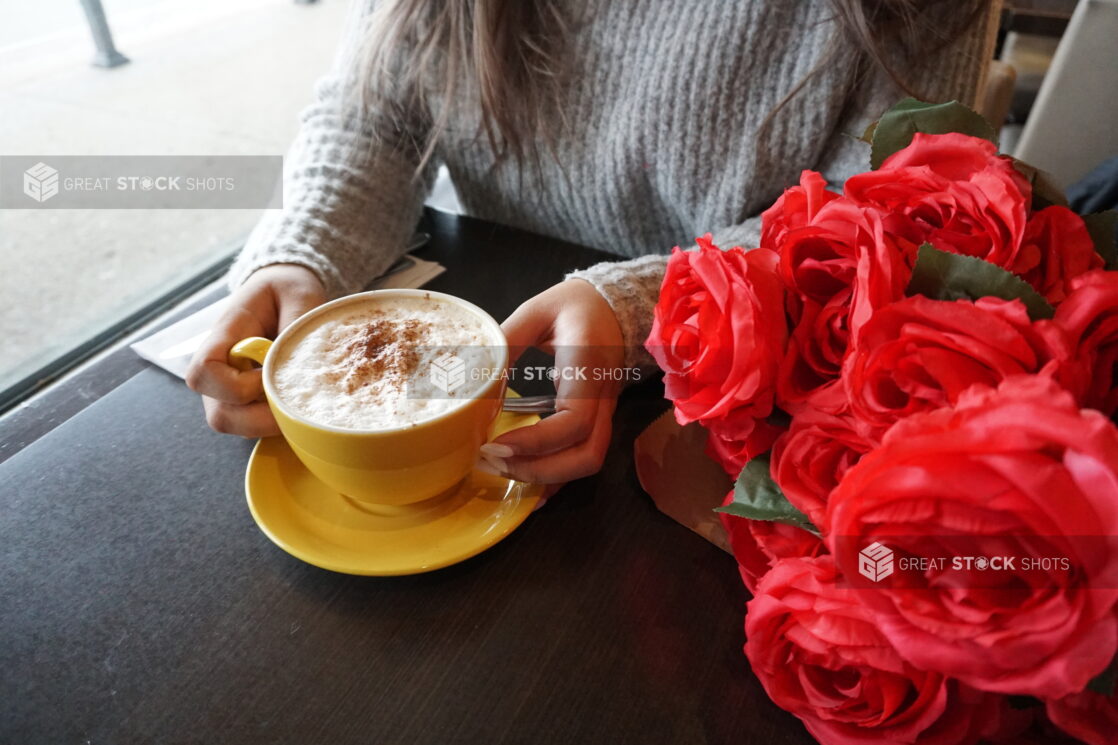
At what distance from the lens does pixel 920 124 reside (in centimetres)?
45

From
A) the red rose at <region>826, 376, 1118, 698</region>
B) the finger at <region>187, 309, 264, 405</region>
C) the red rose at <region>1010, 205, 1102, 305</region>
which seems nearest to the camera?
the red rose at <region>826, 376, 1118, 698</region>

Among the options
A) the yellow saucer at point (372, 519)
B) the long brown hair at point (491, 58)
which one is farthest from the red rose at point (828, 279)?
the long brown hair at point (491, 58)

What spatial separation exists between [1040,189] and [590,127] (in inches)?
21.3

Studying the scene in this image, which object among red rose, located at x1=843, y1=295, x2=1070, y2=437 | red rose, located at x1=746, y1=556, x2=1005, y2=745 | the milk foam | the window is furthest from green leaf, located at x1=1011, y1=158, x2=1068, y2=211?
the window

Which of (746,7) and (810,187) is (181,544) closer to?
(810,187)

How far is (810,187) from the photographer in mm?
439

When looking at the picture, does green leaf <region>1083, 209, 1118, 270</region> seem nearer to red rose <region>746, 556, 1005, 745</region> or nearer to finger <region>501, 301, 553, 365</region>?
red rose <region>746, 556, 1005, 745</region>

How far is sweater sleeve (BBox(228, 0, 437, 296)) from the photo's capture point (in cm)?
74

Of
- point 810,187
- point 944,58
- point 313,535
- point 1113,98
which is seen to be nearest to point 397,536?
point 313,535

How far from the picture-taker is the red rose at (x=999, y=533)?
0.81ft

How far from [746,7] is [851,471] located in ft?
2.06

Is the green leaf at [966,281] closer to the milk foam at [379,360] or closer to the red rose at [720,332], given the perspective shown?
the red rose at [720,332]

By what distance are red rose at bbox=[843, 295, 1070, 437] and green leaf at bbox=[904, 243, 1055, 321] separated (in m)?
0.02

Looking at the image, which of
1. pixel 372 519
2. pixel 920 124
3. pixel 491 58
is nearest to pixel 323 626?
pixel 372 519
